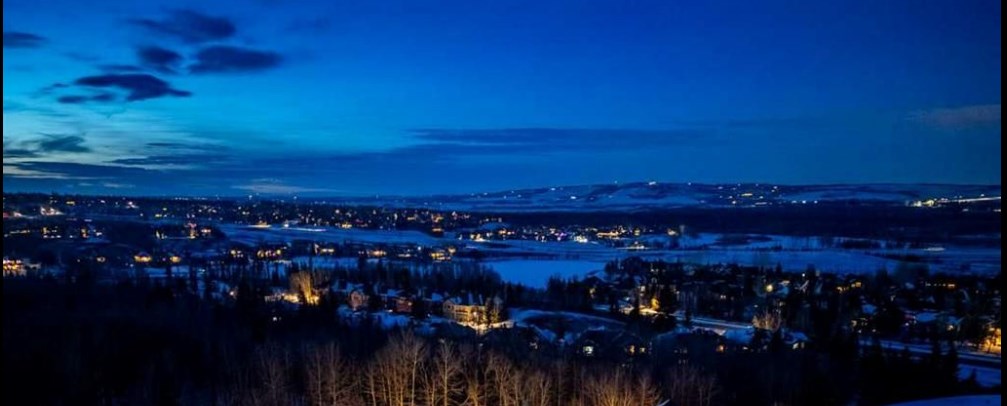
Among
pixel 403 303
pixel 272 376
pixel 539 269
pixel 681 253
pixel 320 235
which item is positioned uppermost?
pixel 320 235

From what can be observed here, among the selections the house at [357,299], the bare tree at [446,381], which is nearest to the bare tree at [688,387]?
the bare tree at [446,381]

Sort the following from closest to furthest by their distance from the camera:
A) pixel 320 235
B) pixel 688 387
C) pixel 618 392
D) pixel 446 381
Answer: pixel 618 392 → pixel 446 381 → pixel 688 387 → pixel 320 235

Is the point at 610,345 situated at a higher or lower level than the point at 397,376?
lower

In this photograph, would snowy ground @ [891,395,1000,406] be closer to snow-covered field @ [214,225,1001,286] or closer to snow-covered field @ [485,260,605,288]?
snow-covered field @ [214,225,1001,286]

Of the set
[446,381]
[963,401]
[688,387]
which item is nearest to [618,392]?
[688,387]

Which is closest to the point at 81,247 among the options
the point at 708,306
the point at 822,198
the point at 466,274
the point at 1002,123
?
the point at 466,274

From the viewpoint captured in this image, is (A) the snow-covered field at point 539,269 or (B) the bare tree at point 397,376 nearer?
(B) the bare tree at point 397,376

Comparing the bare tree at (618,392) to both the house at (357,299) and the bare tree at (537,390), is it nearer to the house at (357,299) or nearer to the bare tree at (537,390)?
the bare tree at (537,390)

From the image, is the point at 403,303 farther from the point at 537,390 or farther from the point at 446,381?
the point at 446,381

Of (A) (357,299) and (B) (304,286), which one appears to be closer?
(A) (357,299)

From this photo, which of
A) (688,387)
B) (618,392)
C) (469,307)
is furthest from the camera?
(469,307)

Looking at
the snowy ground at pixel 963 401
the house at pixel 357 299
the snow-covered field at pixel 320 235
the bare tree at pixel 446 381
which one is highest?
the snow-covered field at pixel 320 235

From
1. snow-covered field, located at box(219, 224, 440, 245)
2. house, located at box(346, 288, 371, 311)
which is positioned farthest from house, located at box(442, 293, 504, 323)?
snow-covered field, located at box(219, 224, 440, 245)

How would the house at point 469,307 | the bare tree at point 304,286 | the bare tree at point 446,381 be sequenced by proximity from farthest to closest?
the bare tree at point 304,286, the house at point 469,307, the bare tree at point 446,381
